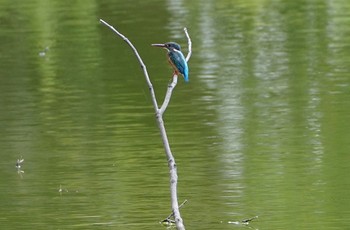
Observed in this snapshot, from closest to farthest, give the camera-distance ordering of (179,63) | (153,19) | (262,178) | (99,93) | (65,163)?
(179,63) → (262,178) → (65,163) → (99,93) → (153,19)

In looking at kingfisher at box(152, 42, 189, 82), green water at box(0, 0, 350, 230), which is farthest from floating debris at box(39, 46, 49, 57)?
kingfisher at box(152, 42, 189, 82)

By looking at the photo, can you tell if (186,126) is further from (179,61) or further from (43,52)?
(43,52)

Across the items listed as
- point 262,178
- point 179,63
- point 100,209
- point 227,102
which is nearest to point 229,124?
point 227,102

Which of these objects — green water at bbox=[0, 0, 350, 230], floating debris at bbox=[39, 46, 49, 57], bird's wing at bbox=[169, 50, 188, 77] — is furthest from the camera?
floating debris at bbox=[39, 46, 49, 57]

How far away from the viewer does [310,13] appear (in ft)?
90.7

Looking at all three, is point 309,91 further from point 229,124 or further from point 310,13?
point 310,13

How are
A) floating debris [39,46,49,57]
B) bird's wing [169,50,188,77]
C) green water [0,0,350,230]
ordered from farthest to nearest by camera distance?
floating debris [39,46,49,57]
green water [0,0,350,230]
bird's wing [169,50,188,77]

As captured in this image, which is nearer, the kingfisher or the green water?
the kingfisher

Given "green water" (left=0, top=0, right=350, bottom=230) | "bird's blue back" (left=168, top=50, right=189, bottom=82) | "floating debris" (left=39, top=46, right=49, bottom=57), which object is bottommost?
"floating debris" (left=39, top=46, right=49, bottom=57)

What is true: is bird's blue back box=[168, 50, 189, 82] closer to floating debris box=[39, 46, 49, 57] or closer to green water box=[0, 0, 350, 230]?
green water box=[0, 0, 350, 230]

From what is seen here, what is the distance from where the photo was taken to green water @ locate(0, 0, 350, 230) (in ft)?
36.1

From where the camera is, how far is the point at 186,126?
1484cm

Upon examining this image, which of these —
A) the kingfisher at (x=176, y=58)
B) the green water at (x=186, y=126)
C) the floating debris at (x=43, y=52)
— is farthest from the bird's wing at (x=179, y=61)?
the floating debris at (x=43, y=52)

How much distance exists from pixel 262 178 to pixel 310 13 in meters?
16.1
